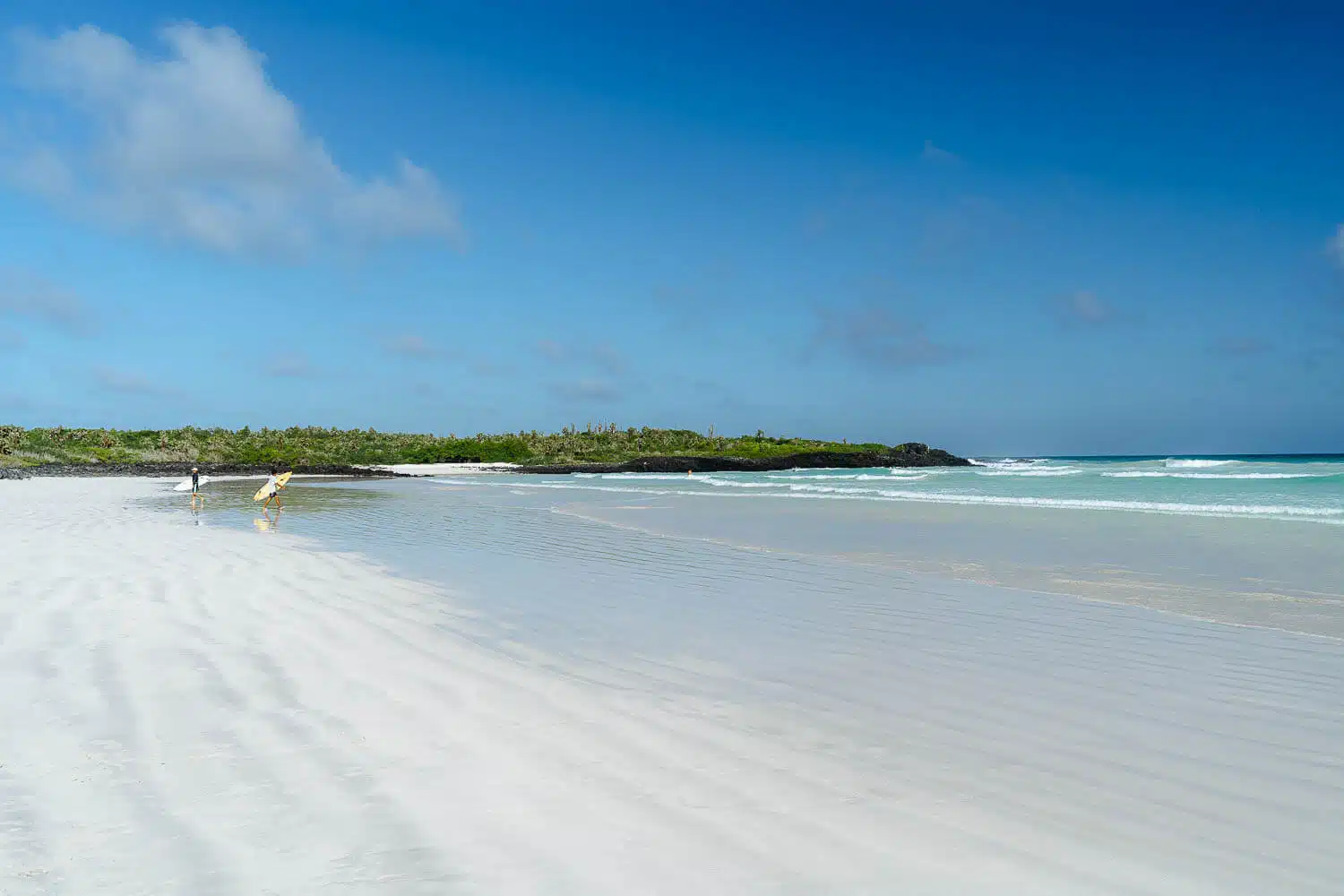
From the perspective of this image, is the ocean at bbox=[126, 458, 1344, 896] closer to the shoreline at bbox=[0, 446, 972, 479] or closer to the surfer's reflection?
the surfer's reflection

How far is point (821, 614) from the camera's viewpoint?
7934 millimetres

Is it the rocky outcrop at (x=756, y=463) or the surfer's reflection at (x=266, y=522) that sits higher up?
the rocky outcrop at (x=756, y=463)

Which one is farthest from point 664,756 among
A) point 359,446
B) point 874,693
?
point 359,446

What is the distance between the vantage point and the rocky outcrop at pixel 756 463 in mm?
66625

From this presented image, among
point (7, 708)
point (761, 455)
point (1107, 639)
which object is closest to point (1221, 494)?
point (1107, 639)

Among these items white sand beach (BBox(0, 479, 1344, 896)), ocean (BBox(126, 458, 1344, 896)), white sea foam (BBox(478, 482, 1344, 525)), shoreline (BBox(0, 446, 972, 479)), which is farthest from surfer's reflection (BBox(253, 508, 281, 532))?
shoreline (BBox(0, 446, 972, 479))

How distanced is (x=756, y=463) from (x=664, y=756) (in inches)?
2716

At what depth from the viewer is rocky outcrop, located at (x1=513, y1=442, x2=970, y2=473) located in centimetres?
6662

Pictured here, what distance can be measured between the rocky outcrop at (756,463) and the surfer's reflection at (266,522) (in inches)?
1805

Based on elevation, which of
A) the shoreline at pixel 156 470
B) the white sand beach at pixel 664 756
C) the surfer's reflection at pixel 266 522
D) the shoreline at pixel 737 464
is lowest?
the white sand beach at pixel 664 756

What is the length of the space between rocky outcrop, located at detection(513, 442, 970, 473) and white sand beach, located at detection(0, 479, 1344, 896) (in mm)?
58124

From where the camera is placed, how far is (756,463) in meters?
72.7

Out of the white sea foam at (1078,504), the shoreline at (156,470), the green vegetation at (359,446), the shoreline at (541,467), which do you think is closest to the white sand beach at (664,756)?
the white sea foam at (1078,504)

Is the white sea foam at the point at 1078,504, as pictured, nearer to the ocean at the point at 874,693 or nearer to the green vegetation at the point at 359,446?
the ocean at the point at 874,693
